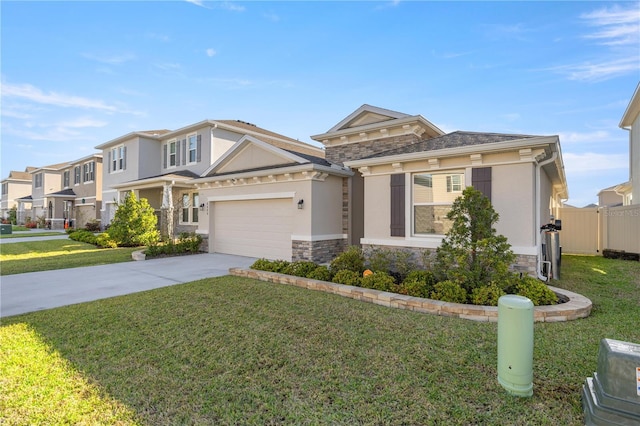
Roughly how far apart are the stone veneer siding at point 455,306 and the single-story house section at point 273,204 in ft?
11.5

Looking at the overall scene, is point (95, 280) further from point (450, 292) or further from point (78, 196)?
point (78, 196)

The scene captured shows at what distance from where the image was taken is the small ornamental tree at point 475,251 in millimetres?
5270

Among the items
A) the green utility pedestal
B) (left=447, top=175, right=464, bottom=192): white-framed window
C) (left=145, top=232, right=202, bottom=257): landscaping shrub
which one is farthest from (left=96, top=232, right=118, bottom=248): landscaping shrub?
the green utility pedestal

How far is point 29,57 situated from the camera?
32.1 ft

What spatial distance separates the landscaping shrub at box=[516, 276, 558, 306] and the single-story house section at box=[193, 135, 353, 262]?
5.58 metres

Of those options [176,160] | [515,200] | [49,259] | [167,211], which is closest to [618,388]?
[515,200]

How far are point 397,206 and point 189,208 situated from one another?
1274 cm

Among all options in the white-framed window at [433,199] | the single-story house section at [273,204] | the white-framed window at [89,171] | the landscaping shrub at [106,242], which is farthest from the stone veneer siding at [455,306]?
the white-framed window at [89,171]

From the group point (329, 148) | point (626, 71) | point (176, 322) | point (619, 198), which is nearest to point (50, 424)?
point (176, 322)

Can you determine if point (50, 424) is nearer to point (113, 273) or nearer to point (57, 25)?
point (113, 273)

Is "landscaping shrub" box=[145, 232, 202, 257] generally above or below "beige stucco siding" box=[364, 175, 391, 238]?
below

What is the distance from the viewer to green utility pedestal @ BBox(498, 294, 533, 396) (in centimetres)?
273

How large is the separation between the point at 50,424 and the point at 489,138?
8353 millimetres

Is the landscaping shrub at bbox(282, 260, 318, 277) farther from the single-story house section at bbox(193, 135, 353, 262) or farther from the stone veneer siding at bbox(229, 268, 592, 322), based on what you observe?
the single-story house section at bbox(193, 135, 353, 262)
